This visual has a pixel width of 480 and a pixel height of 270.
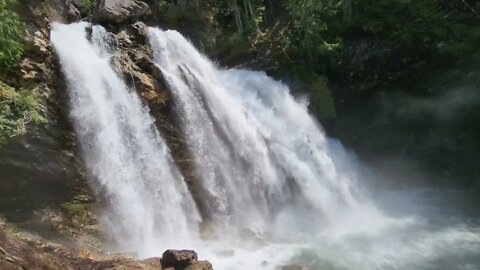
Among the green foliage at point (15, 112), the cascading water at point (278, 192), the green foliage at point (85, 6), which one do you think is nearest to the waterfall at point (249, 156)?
the cascading water at point (278, 192)

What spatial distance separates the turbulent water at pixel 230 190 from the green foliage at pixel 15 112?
170 cm

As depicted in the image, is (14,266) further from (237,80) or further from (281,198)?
(237,80)

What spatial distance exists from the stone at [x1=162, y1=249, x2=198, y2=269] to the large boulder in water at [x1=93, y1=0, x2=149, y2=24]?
1175 centimetres

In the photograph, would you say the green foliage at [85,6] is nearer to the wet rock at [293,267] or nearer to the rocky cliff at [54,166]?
the rocky cliff at [54,166]

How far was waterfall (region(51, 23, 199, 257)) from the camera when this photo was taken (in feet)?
45.4

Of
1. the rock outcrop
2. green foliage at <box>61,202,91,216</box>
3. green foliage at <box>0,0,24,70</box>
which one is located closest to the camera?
the rock outcrop

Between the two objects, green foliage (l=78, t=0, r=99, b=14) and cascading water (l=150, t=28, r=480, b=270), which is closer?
cascading water (l=150, t=28, r=480, b=270)

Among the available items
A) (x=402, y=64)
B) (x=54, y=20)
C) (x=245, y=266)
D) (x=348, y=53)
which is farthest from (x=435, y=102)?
(x=54, y=20)

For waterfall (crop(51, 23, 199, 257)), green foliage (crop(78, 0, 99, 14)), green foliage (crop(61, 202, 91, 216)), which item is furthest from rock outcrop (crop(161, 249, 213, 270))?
green foliage (crop(78, 0, 99, 14))

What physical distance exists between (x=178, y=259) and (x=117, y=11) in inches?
489

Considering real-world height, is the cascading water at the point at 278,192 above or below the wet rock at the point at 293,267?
above

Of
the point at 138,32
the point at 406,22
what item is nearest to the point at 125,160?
the point at 138,32

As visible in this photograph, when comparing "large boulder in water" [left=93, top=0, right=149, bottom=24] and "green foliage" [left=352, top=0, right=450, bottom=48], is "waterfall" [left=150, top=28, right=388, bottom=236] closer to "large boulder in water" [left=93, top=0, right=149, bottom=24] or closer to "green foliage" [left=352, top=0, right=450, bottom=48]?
"large boulder in water" [left=93, top=0, right=149, bottom=24]

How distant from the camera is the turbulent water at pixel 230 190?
45.0 feet
